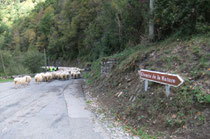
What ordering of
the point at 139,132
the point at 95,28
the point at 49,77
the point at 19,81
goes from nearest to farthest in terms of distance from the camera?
the point at 139,132 < the point at 19,81 < the point at 49,77 < the point at 95,28

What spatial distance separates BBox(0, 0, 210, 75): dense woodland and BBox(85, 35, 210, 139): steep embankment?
160cm

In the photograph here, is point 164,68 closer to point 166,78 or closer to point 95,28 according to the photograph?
point 166,78

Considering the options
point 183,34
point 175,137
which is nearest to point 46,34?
point 183,34

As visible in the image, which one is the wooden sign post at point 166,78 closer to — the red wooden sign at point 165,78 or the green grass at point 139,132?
the red wooden sign at point 165,78

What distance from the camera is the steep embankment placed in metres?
4.36

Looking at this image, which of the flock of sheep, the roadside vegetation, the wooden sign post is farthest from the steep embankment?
the flock of sheep

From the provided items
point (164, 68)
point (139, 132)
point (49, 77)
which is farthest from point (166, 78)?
point (49, 77)

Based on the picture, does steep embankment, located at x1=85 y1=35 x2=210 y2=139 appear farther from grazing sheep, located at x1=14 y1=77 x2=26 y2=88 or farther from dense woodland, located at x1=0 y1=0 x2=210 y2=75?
grazing sheep, located at x1=14 y1=77 x2=26 y2=88

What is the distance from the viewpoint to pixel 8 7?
3253 inches

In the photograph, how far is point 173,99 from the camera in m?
5.12

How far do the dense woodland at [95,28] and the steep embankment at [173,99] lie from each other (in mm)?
1597

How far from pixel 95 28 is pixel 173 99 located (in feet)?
82.3

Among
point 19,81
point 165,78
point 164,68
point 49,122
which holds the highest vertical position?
point 164,68

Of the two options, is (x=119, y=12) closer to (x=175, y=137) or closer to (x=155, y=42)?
(x=155, y=42)
